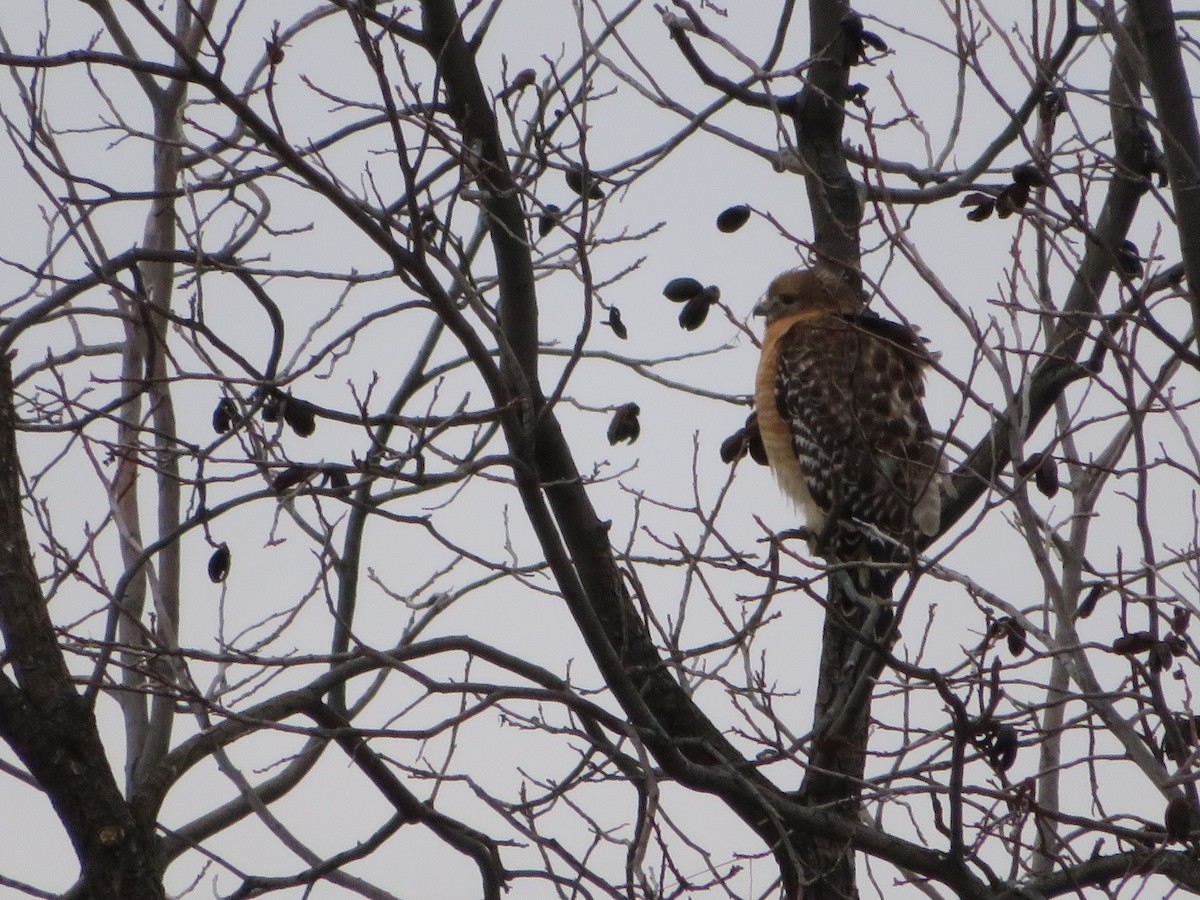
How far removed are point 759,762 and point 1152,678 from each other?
1.33m

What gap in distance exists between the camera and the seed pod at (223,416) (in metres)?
3.73

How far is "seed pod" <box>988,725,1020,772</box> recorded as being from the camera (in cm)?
311

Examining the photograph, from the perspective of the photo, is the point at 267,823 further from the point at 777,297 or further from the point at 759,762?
the point at 777,297

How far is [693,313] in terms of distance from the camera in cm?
392

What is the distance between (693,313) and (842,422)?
2133mm

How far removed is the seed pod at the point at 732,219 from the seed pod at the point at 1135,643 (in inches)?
68.3

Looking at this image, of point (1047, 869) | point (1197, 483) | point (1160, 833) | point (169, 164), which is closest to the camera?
point (1197, 483)

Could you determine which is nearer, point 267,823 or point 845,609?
point 267,823

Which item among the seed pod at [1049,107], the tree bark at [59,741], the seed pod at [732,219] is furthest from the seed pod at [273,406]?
the seed pod at [1049,107]

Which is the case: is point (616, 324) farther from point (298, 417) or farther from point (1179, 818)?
point (1179, 818)

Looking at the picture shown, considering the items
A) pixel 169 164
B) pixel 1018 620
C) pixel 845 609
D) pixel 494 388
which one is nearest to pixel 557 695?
pixel 494 388

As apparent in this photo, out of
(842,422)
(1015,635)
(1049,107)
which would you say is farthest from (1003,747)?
(842,422)

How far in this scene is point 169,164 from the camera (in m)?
5.34

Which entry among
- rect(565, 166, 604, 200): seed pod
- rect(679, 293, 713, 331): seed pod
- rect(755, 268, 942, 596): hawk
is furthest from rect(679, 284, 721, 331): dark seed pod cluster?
rect(755, 268, 942, 596): hawk
